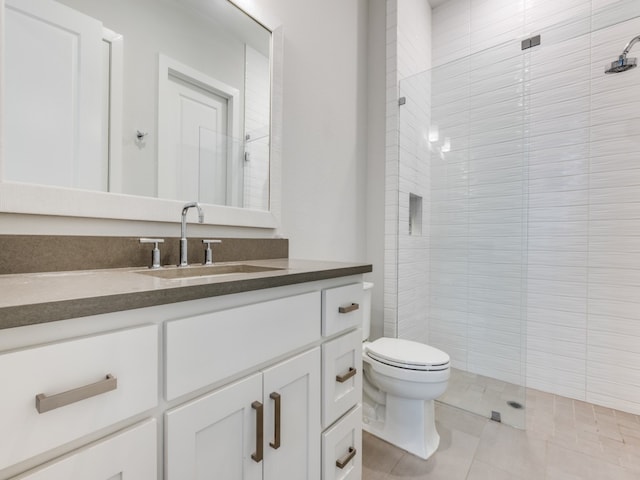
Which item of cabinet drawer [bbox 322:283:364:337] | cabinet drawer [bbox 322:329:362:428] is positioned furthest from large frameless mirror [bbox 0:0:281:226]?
cabinet drawer [bbox 322:329:362:428]

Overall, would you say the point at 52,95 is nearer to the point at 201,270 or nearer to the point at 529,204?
the point at 201,270

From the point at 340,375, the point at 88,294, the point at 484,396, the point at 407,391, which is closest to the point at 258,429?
the point at 340,375

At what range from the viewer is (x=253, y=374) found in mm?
792

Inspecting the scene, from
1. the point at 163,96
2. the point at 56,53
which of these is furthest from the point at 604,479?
the point at 56,53

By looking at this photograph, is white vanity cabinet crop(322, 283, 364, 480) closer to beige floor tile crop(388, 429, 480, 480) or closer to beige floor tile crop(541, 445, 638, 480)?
beige floor tile crop(388, 429, 480, 480)

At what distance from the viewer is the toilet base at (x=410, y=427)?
1565mm

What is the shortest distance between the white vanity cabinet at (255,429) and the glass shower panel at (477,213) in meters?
1.46

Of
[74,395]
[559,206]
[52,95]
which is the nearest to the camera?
[74,395]

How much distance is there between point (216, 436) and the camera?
706 millimetres

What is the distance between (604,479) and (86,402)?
1.97 m

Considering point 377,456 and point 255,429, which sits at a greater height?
point 255,429

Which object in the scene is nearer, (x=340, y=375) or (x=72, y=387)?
(x=72, y=387)

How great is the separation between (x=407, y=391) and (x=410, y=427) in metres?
0.20

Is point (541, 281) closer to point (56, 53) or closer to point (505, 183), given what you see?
point (505, 183)
